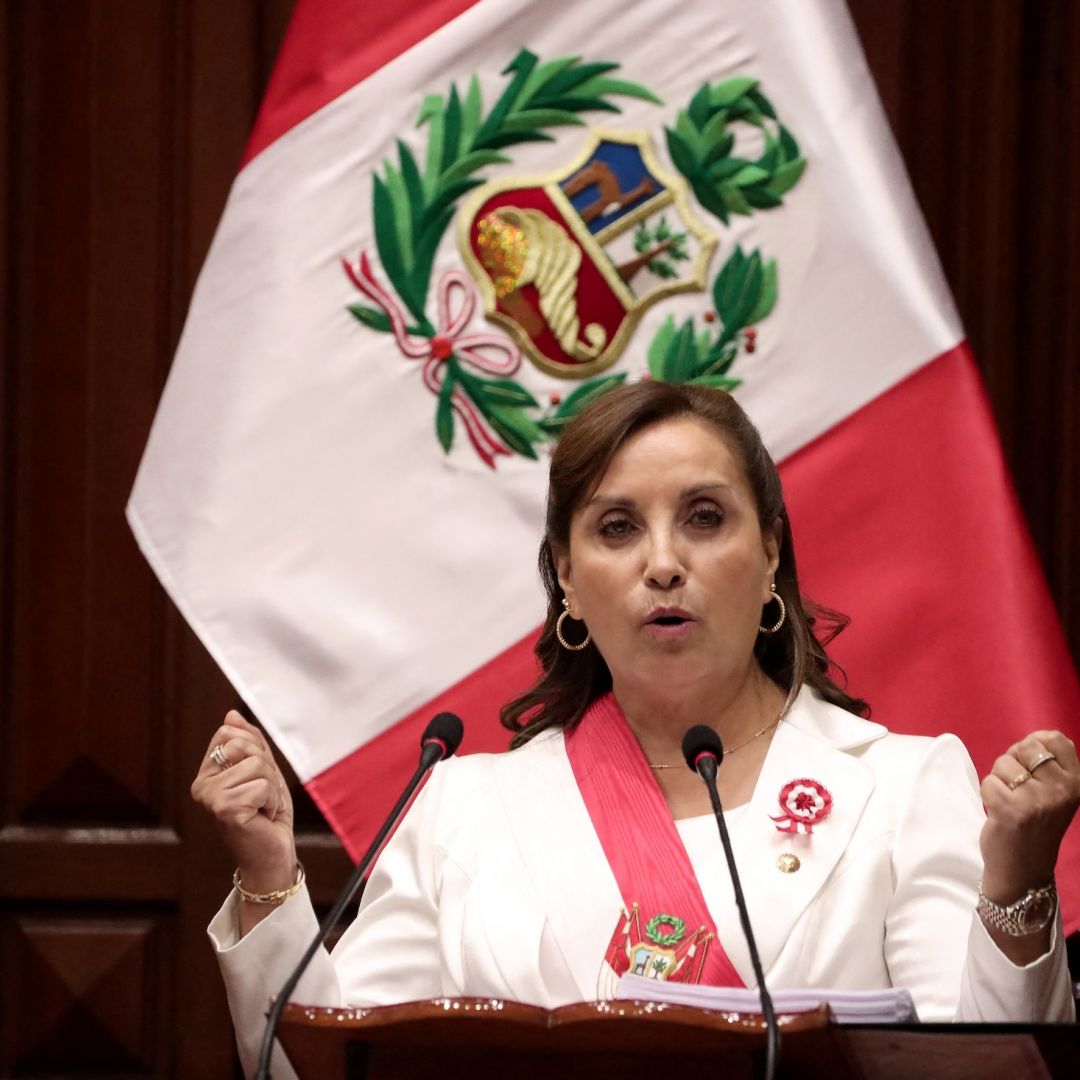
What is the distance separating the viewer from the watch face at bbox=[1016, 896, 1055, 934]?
60.4 inches

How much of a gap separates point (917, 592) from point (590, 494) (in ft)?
2.26

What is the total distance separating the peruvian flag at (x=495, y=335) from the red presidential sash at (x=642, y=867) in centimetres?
56

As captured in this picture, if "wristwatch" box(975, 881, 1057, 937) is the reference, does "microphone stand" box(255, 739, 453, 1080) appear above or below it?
above

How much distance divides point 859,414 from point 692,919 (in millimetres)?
1059

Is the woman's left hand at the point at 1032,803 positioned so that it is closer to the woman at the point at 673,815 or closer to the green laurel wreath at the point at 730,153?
the woman at the point at 673,815

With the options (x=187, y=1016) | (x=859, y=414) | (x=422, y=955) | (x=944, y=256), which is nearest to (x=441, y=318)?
(x=859, y=414)

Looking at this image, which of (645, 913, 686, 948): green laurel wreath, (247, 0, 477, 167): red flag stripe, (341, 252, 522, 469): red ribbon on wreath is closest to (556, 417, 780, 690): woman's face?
(645, 913, 686, 948): green laurel wreath

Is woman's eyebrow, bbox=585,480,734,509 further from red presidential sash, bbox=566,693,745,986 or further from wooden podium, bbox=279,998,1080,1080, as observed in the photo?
wooden podium, bbox=279,998,1080,1080

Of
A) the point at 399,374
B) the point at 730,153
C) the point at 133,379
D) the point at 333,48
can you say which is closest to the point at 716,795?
the point at 399,374

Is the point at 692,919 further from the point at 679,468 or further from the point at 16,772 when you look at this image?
the point at 16,772

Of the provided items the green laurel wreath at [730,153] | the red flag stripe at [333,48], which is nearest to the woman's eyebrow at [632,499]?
the green laurel wreath at [730,153]

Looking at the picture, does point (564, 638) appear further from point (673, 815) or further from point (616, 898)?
point (616, 898)

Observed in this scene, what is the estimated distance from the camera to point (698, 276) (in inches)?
102

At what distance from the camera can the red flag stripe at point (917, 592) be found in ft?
7.91
